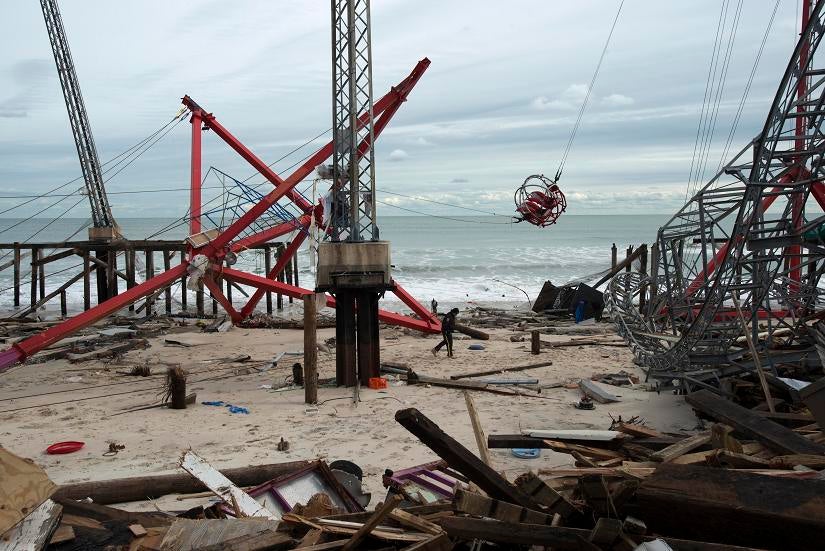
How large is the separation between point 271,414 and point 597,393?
6.47 metres

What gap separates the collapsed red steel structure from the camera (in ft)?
61.5

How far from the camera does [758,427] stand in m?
8.33

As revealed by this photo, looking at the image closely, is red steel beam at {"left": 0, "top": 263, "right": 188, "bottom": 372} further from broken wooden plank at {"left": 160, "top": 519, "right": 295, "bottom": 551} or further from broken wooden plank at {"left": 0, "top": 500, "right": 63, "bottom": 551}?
broken wooden plank at {"left": 160, "top": 519, "right": 295, "bottom": 551}

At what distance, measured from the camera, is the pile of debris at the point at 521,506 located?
547 cm

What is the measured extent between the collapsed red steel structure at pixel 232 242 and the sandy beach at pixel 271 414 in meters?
1.27

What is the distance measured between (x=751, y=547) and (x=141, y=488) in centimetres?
694

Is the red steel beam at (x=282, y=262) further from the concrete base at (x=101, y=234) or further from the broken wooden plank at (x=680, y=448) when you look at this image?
the broken wooden plank at (x=680, y=448)

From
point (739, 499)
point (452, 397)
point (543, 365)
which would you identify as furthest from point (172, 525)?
point (543, 365)

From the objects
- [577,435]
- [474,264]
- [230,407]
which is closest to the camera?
[577,435]

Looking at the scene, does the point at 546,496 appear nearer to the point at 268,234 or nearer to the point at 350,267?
the point at 350,267

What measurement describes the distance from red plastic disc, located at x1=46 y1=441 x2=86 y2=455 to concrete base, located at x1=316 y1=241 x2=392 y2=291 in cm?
681

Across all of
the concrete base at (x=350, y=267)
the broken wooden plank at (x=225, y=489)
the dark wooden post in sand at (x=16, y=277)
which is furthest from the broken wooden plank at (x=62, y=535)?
the dark wooden post in sand at (x=16, y=277)

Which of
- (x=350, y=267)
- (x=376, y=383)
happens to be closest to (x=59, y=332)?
(x=350, y=267)

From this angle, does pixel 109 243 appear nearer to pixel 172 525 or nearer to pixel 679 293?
pixel 679 293
